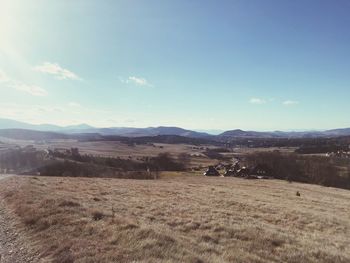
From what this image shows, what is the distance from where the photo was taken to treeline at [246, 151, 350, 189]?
9097 cm

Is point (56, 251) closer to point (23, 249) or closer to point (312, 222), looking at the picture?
point (23, 249)

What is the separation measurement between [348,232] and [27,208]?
1878 cm

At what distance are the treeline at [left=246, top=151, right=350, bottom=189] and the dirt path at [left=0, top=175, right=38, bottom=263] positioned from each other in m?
84.5

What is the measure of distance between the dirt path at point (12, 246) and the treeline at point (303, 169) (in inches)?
3325

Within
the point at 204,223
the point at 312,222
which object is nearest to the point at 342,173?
the point at 312,222

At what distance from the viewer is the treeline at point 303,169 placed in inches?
3581

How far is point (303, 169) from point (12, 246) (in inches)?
3942

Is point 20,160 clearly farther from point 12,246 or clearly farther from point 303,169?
point 12,246

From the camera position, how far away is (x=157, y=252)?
11539mm

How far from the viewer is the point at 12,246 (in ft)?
43.4

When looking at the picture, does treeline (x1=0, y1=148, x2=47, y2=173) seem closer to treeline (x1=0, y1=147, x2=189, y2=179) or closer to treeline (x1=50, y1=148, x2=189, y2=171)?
treeline (x1=0, y1=147, x2=189, y2=179)

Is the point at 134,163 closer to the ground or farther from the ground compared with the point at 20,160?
closer to the ground

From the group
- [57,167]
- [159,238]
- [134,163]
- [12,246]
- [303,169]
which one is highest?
[159,238]

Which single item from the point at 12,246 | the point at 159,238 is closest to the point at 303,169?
the point at 159,238
